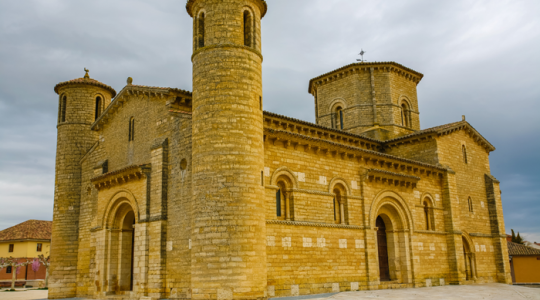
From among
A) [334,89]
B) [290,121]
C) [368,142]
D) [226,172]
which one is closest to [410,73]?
[334,89]

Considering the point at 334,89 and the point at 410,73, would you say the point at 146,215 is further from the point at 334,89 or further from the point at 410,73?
the point at 410,73

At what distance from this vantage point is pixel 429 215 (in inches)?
890

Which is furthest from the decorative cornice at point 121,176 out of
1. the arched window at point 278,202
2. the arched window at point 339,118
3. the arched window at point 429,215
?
the arched window at point 339,118

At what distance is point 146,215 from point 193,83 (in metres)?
5.31

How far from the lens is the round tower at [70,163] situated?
71.2ft

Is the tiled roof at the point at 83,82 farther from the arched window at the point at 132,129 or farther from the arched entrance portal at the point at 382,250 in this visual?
the arched entrance portal at the point at 382,250

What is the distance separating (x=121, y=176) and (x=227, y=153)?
20.9 feet

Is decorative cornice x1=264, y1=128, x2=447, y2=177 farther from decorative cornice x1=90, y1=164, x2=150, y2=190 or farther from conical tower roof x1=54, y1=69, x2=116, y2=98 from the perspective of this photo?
conical tower roof x1=54, y1=69, x2=116, y2=98

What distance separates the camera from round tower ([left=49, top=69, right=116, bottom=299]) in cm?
2170

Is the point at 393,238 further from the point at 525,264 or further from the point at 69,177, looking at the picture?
the point at 525,264

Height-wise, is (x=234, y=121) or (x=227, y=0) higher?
(x=227, y=0)

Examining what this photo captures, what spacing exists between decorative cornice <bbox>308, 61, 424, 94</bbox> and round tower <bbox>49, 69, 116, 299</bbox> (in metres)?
12.8

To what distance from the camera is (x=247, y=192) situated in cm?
1412

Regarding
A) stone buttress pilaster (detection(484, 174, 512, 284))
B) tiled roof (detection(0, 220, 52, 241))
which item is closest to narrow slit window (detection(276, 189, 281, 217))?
stone buttress pilaster (detection(484, 174, 512, 284))
